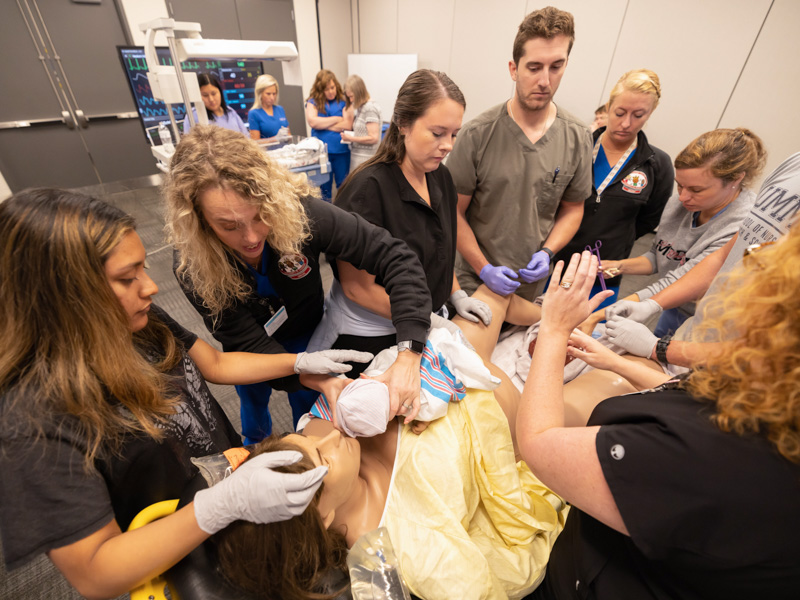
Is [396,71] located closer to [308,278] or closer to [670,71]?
[670,71]

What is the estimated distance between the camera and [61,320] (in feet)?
2.47

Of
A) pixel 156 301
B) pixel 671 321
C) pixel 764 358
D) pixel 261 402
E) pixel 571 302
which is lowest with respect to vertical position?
pixel 156 301

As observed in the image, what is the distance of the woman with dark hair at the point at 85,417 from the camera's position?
68cm

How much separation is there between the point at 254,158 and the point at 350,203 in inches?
15.4

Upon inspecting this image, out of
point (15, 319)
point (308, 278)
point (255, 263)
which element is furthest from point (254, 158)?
point (15, 319)

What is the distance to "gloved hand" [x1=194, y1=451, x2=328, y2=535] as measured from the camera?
78cm

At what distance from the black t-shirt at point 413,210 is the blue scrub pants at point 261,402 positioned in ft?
2.06

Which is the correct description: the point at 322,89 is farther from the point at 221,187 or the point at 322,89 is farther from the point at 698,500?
the point at 698,500

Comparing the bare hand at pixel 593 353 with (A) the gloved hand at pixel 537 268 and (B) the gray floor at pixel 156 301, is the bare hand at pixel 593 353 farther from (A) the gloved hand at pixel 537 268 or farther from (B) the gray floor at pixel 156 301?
(B) the gray floor at pixel 156 301

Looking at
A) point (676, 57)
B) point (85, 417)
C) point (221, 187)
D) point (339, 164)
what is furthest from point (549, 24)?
point (339, 164)

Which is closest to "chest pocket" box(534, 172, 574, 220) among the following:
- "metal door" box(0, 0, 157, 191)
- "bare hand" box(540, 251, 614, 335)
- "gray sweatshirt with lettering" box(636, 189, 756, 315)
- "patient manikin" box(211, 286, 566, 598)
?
"gray sweatshirt with lettering" box(636, 189, 756, 315)

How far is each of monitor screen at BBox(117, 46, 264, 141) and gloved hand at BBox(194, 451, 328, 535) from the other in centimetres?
411

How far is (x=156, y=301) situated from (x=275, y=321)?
252 cm

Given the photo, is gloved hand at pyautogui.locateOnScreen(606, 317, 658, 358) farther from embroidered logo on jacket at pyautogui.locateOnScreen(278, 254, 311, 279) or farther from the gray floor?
the gray floor
